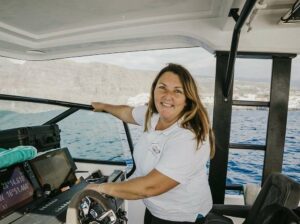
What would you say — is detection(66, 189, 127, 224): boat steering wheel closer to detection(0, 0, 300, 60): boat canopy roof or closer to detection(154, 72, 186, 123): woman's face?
detection(154, 72, 186, 123): woman's face

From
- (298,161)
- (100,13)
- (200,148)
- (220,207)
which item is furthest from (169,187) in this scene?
(298,161)

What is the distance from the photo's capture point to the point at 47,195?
1.44 m

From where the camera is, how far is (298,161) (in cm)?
748

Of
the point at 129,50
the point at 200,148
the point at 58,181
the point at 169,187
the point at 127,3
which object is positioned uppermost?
the point at 127,3

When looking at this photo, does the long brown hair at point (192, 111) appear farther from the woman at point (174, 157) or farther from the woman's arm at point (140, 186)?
the woman's arm at point (140, 186)

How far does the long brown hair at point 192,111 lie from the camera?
1.34m

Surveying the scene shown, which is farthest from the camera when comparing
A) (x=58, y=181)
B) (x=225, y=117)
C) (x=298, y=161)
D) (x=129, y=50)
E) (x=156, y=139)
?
(x=298, y=161)

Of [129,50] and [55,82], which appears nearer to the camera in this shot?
[129,50]

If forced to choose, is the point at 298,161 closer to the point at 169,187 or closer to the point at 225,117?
the point at 225,117

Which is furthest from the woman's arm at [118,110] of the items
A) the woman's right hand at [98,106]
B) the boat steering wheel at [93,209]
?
the boat steering wheel at [93,209]

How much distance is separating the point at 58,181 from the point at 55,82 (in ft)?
50.7

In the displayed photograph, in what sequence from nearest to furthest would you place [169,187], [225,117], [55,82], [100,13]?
[169,187]
[100,13]
[225,117]
[55,82]

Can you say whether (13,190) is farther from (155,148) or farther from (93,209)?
(155,148)

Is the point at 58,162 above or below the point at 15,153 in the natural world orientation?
below
